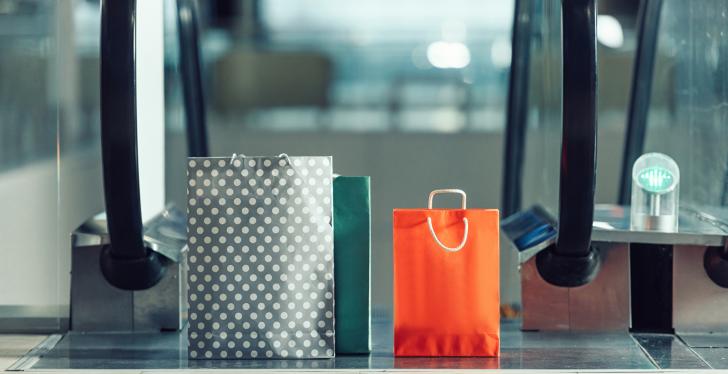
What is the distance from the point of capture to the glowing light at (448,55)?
25.1 ft

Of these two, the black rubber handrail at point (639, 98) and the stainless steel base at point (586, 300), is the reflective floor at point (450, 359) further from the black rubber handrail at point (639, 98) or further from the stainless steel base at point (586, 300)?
the black rubber handrail at point (639, 98)

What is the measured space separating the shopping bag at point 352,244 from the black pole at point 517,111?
5.80 ft

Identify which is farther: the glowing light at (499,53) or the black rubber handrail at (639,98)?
the glowing light at (499,53)

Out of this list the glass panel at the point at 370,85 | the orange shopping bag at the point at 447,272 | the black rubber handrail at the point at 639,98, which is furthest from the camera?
the glass panel at the point at 370,85

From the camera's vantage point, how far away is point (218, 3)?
8.17m

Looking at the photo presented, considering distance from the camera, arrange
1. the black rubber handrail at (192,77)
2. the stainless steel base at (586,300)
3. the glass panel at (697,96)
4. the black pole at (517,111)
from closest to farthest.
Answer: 1. the stainless steel base at (586,300)
2. the glass panel at (697,96)
3. the black rubber handrail at (192,77)
4. the black pole at (517,111)

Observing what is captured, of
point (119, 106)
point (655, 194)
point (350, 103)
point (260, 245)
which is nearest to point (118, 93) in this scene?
point (119, 106)

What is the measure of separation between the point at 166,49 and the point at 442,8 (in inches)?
196

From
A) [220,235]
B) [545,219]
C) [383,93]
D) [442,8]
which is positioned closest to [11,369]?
[220,235]

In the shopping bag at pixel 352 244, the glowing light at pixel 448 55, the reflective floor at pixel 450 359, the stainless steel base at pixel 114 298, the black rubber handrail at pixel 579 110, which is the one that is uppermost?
the glowing light at pixel 448 55

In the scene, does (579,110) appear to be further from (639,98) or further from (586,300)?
(639,98)

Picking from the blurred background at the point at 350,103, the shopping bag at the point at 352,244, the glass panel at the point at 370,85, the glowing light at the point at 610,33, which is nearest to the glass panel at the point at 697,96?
the blurred background at the point at 350,103

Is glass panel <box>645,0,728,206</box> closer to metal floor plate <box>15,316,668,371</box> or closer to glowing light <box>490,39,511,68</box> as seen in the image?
metal floor plate <box>15,316,668,371</box>

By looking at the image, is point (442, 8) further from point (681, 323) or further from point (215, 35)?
point (681, 323)
